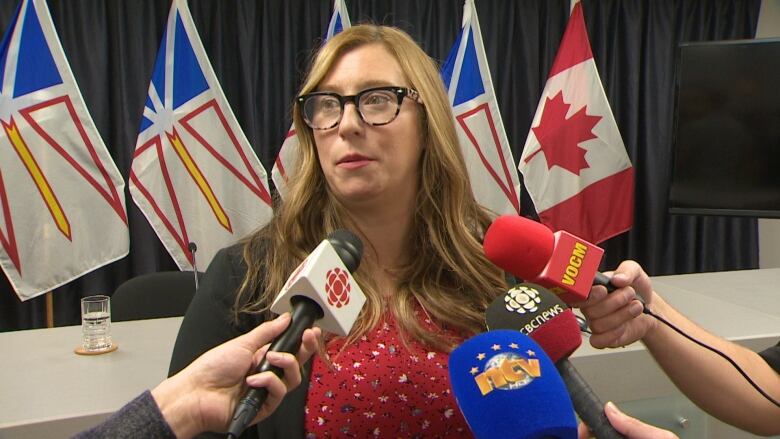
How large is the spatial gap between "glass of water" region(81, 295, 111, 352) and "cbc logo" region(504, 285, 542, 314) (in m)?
1.48

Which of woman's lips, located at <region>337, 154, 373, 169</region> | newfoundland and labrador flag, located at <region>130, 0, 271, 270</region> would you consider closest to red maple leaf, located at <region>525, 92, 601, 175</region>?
newfoundland and labrador flag, located at <region>130, 0, 271, 270</region>

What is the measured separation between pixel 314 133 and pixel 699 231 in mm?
4020

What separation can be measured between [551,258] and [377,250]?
0.50 meters

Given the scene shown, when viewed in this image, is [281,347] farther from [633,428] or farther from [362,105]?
[362,105]

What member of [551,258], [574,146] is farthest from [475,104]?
[551,258]

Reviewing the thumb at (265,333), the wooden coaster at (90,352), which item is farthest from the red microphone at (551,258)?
the wooden coaster at (90,352)

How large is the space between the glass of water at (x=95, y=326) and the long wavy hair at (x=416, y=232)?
907 mm

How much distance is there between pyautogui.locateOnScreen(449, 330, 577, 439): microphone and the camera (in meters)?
0.71

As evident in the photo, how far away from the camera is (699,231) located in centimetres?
456

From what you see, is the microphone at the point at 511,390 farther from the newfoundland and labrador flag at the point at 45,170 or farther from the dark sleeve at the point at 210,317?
the newfoundland and labrador flag at the point at 45,170

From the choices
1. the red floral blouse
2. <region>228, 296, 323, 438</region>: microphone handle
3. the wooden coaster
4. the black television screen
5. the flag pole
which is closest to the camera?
<region>228, 296, 323, 438</region>: microphone handle

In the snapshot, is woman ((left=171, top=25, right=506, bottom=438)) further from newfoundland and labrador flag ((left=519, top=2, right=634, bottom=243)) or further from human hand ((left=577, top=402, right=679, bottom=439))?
newfoundland and labrador flag ((left=519, top=2, right=634, bottom=243))

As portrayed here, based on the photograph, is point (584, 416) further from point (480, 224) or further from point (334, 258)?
point (480, 224)

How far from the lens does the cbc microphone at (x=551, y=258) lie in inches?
36.1
